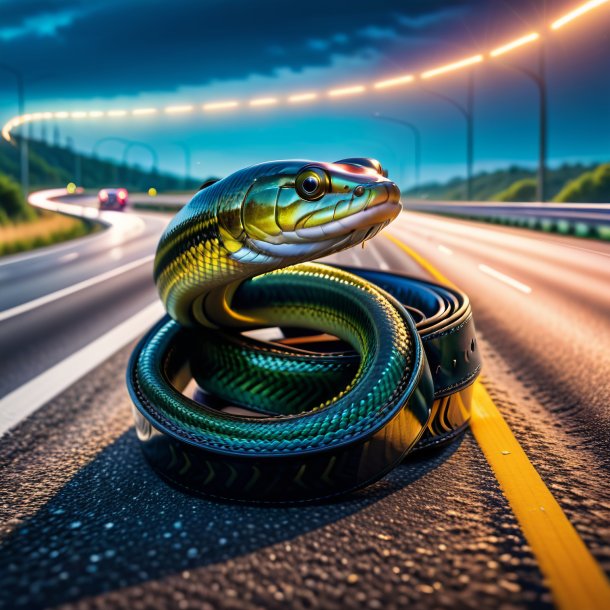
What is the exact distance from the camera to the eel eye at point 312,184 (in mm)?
2652

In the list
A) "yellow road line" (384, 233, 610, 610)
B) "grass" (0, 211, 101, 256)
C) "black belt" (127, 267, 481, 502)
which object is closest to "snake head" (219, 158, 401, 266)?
"black belt" (127, 267, 481, 502)

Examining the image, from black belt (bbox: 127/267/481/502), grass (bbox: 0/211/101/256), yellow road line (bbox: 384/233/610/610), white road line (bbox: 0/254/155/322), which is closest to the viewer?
yellow road line (bbox: 384/233/610/610)

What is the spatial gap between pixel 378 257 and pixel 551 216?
11015mm

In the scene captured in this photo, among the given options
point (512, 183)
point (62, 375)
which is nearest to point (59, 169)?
point (512, 183)

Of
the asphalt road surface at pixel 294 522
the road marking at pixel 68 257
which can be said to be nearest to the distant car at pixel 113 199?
the road marking at pixel 68 257

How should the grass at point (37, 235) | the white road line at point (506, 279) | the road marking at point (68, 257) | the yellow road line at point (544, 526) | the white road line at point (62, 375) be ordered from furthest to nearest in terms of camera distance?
the grass at point (37, 235)
the road marking at point (68, 257)
the white road line at point (506, 279)
the white road line at point (62, 375)
the yellow road line at point (544, 526)

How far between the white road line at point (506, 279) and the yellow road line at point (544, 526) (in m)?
6.21

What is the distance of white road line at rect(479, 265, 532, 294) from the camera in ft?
31.2

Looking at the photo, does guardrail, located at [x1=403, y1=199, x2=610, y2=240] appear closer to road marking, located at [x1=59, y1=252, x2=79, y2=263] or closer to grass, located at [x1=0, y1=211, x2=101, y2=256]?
road marking, located at [x1=59, y1=252, x2=79, y2=263]

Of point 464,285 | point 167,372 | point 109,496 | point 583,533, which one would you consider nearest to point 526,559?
point 583,533

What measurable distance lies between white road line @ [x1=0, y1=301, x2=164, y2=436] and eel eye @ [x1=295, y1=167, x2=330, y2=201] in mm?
2768

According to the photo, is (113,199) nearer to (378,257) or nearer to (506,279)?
(378,257)

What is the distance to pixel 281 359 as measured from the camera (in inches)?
129

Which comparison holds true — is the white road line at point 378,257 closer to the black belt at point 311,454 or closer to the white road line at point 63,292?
the white road line at point 63,292
